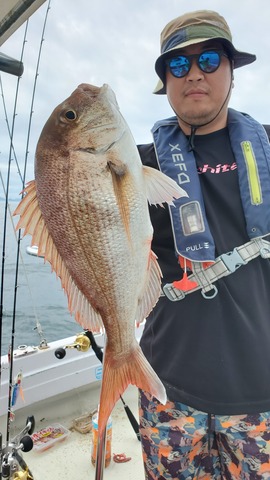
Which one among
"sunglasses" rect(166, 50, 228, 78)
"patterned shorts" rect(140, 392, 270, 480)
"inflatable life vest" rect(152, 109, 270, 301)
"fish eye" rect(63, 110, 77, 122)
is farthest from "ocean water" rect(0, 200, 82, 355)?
"fish eye" rect(63, 110, 77, 122)

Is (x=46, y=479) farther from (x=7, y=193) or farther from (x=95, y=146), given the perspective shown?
(x=95, y=146)

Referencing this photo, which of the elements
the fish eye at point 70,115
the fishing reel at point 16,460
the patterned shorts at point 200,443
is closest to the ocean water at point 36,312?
the fishing reel at point 16,460

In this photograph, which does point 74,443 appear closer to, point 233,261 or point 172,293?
point 172,293

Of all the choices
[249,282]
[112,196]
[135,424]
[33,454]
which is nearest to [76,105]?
[112,196]

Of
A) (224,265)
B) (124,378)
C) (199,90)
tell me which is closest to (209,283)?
(224,265)

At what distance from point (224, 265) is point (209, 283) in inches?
3.7

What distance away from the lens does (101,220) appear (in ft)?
3.86

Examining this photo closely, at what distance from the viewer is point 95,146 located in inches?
46.6

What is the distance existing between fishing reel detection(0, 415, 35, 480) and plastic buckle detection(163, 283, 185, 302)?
1.28 metres

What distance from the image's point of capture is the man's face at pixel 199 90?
1.56 meters

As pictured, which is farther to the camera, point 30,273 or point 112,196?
point 30,273

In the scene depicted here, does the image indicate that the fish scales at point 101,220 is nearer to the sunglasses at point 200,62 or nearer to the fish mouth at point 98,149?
the fish mouth at point 98,149

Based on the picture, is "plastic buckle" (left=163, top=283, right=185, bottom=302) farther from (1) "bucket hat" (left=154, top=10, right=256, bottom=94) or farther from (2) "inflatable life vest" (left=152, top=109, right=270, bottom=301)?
(1) "bucket hat" (left=154, top=10, right=256, bottom=94)

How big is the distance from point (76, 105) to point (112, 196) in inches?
12.7
